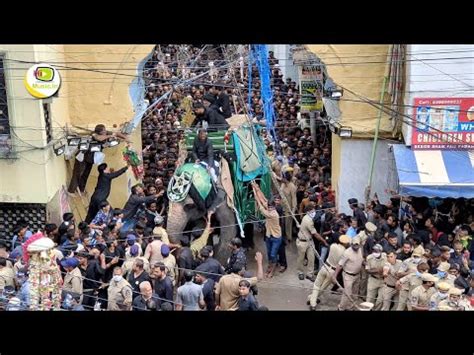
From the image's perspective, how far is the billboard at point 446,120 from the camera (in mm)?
12656

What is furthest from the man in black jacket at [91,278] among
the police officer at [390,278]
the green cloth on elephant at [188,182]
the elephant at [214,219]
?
the police officer at [390,278]

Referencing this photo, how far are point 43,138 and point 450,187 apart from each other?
713 cm

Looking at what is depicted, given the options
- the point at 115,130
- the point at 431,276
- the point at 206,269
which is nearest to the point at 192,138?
the point at 115,130

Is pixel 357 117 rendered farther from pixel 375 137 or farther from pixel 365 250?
pixel 365 250

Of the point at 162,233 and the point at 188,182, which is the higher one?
the point at 188,182

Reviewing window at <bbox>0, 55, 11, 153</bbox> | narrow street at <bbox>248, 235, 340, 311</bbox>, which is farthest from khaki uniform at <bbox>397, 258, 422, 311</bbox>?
window at <bbox>0, 55, 11, 153</bbox>

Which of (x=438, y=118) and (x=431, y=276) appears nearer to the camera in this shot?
(x=431, y=276)

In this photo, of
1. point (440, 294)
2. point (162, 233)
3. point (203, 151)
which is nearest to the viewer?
point (440, 294)

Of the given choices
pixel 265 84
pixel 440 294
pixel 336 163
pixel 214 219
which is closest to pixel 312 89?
pixel 265 84

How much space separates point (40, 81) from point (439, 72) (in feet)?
23.0

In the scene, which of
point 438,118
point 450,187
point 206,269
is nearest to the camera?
point 206,269

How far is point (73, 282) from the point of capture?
9.40 meters

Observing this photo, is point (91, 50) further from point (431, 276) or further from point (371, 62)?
point (431, 276)

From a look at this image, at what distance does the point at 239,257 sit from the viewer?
32.9ft
